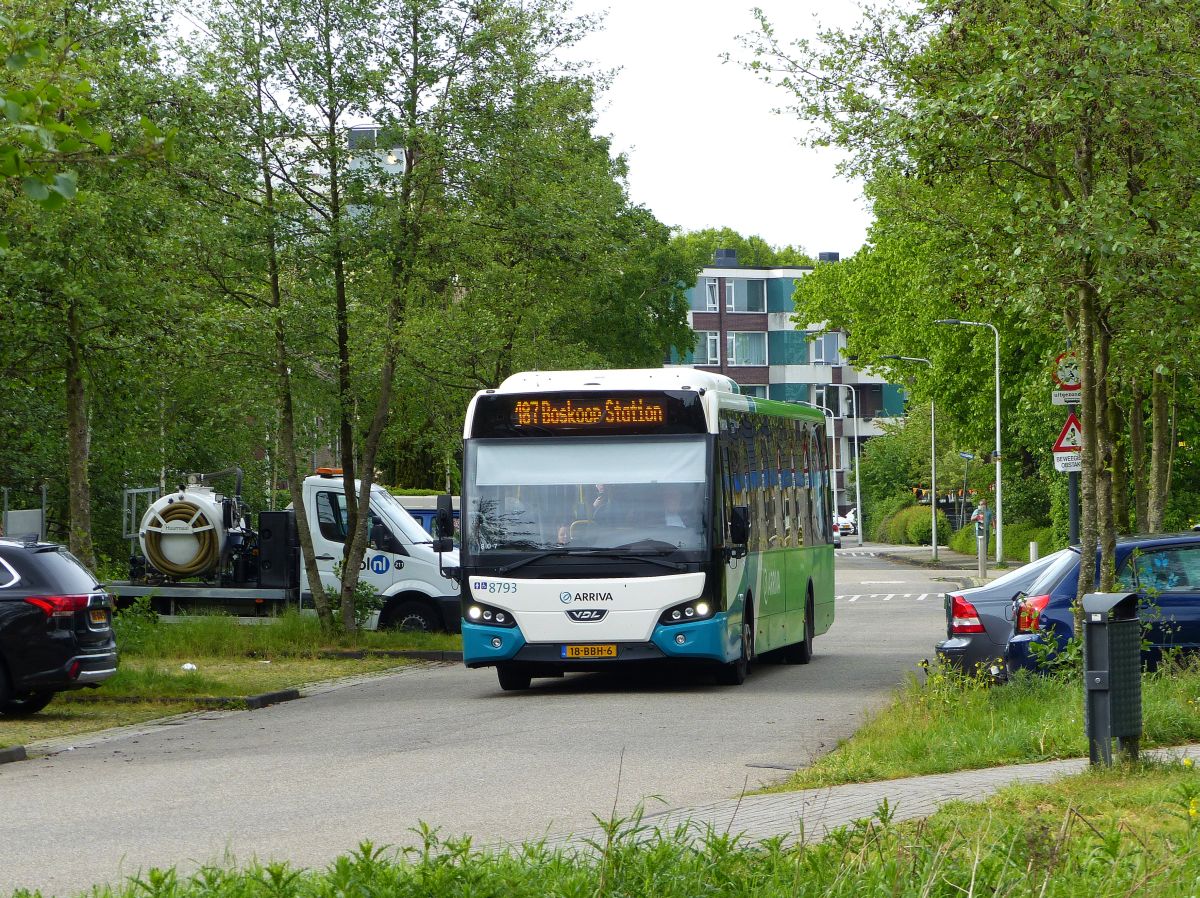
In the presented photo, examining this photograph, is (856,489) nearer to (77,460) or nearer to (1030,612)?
(77,460)

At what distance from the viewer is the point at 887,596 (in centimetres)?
4028

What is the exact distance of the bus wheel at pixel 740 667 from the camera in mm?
18234

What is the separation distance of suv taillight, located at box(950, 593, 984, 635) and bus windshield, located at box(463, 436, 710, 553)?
107 inches

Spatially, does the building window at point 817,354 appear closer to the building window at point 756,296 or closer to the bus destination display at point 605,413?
the building window at point 756,296

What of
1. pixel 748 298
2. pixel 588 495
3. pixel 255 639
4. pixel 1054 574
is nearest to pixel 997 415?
pixel 255 639

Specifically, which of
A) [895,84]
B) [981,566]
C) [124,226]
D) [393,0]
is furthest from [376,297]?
[981,566]

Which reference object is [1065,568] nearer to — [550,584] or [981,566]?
[550,584]

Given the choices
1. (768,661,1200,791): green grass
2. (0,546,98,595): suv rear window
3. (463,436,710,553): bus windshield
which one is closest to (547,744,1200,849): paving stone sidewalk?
(768,661,1200,791): green grass

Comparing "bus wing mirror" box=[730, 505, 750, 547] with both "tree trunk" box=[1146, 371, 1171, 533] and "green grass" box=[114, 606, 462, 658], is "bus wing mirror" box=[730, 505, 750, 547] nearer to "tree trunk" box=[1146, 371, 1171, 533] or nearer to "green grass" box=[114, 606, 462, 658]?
"green grass" box=[114, 606, 462, 658]

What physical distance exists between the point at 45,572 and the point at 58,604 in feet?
1.15

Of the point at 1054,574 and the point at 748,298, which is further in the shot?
the point at 748,298

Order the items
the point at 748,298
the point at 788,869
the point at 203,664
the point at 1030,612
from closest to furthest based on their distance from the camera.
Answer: the point at 788,869, the point at 1030,612, the point at 203,664, the point at 748,298

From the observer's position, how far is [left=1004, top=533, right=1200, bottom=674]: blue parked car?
1469 centimetres

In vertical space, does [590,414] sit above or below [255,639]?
above
